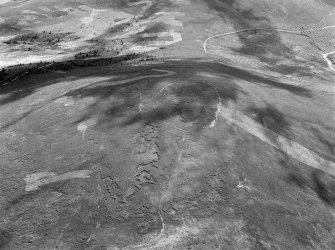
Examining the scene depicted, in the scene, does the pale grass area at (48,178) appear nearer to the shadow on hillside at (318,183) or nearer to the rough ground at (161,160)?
the rough ground at (161,160)

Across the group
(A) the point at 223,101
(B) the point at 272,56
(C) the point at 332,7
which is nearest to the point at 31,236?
(A) the point at 223,101

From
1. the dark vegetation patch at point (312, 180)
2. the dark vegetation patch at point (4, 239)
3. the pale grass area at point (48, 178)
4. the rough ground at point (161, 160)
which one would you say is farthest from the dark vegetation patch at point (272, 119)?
the dark vegetation patch at point (4, 239)

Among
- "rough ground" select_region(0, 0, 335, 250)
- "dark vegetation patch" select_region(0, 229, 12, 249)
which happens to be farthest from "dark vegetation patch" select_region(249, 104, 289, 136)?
"dark vegetation patch" select_region(0, 229, 12, 249)

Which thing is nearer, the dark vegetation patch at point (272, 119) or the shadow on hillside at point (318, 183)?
the shadow on hillside at point (318, 183)

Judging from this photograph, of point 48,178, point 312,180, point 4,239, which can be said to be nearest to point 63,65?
point 48,178

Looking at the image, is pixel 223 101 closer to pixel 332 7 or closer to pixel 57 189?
pixel 57 189

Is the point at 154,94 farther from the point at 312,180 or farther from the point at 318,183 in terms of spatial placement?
the point at 318,183

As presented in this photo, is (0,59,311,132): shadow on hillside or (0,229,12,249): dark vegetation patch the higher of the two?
A: (0,59,311,132): shadow on hillside

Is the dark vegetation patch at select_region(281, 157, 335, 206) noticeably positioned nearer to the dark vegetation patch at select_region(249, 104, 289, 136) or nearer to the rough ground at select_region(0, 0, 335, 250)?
the rough ground at select_region(0, 0, 335, 250)
